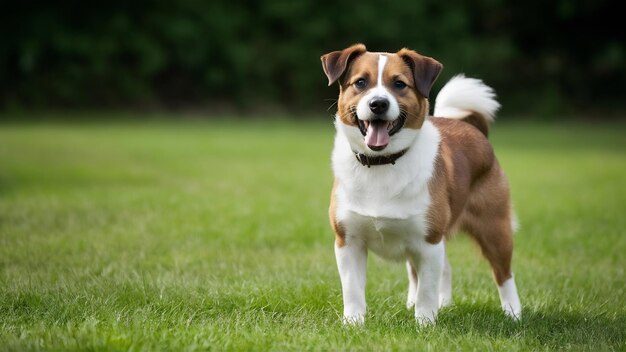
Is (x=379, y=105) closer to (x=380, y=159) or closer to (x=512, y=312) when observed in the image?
(x=380, y=159)

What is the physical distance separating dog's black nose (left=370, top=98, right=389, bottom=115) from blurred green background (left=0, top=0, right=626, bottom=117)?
2078 centimetres

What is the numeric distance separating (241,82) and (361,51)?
21.5 metres

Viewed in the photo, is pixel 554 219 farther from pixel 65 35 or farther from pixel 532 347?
pixel 65 35

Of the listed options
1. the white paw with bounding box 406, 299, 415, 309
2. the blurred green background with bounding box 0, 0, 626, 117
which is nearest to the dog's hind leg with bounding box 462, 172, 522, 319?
the white paw with bounding box 406, 299, 415, 309

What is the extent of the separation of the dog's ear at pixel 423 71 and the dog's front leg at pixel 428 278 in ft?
2.85

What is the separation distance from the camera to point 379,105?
4.22 meters

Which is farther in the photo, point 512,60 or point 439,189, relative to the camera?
point 512,60

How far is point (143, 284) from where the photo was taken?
5.08 metres

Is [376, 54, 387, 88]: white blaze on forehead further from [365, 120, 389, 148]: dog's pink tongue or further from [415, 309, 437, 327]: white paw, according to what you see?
[415, 309, 437, 327]: white paw

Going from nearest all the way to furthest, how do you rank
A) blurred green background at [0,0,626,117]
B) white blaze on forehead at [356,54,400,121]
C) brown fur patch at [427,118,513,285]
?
white blaze on forehead at [356,54,400,121] → brown fur patch at [427,118,513,285] → blurred green background at [0,0,626,117]

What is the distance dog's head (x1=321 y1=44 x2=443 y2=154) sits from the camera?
169 inches

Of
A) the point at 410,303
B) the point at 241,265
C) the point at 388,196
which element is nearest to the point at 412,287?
the point at 410,303

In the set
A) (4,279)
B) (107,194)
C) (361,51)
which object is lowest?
(107,194)

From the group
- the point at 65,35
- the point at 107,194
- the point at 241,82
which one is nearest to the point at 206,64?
the point at 241,82
